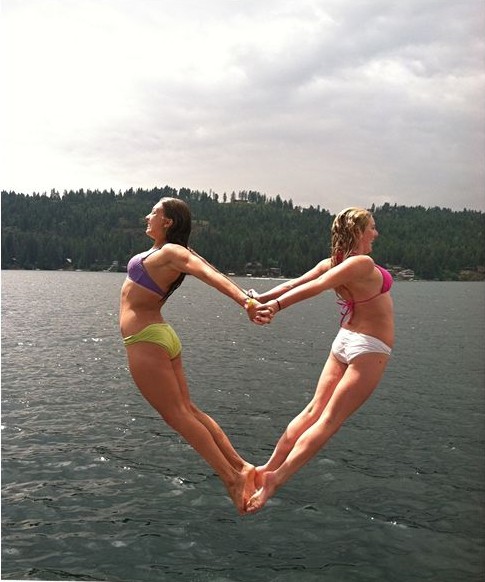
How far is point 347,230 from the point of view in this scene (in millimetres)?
3373

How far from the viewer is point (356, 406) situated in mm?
3516

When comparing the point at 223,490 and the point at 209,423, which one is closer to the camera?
the point at 209,423

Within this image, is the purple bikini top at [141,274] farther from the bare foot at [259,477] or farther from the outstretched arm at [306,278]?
the bare foot at [259,477]

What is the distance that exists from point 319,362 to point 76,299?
1608 inches

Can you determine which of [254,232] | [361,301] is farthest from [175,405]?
[254,232]

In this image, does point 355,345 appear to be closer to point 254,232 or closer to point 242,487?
point 242,487

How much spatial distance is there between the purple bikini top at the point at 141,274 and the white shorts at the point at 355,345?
39.8 inches

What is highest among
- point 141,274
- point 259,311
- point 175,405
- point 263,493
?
point 141,274

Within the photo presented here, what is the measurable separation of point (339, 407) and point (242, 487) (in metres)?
0.73

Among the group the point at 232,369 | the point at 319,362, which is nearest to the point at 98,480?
the point at 232,369

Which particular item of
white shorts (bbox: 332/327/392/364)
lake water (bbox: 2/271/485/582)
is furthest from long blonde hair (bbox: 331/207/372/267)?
lake water (bbox: 2/271/485/582)

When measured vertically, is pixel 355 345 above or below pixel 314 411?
above

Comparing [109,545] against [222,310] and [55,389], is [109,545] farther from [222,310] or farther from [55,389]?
[222,310]

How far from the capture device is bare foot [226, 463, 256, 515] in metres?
3.65
